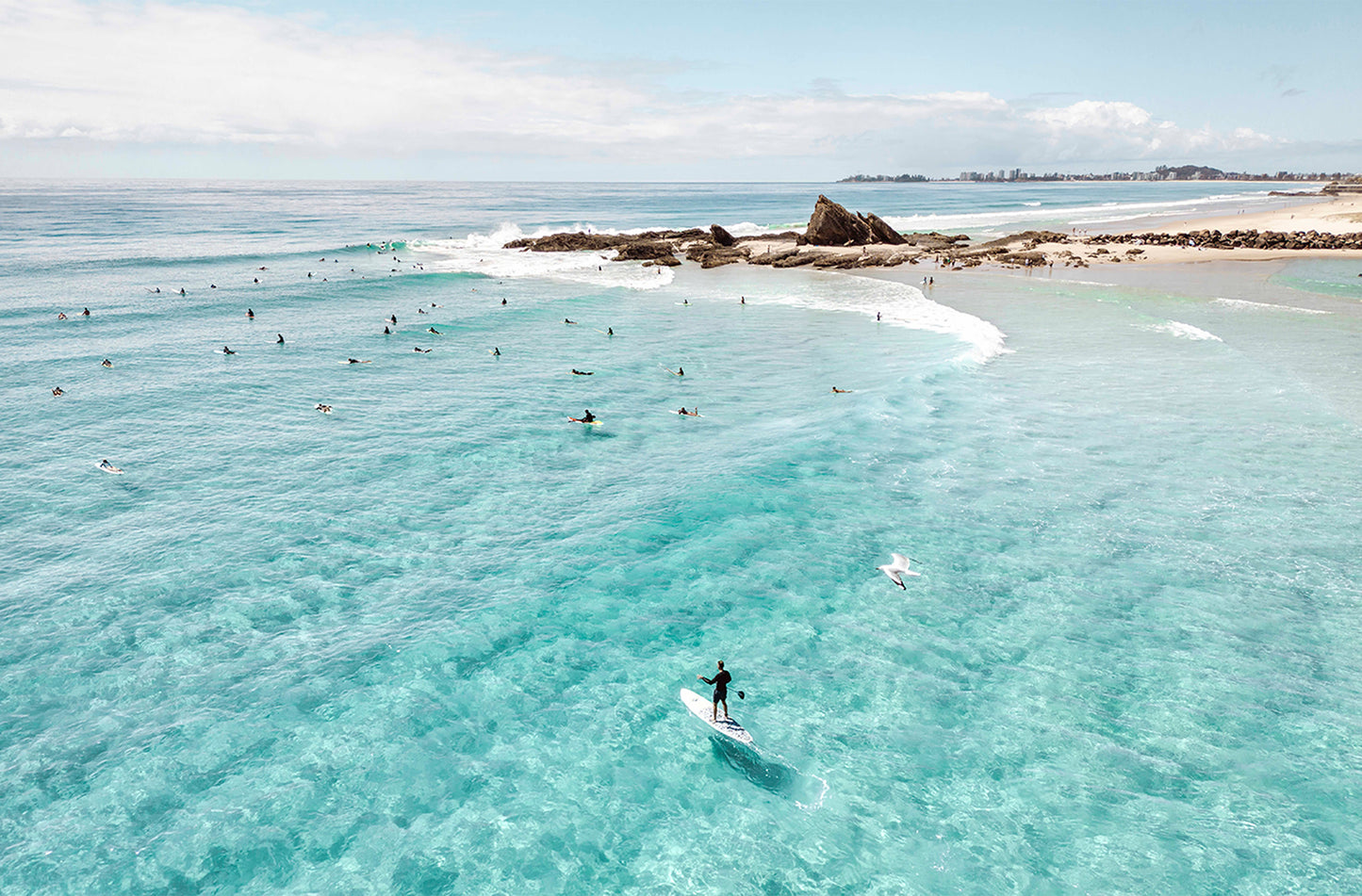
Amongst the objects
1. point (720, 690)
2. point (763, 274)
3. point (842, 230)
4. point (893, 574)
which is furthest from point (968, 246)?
point (720, 690)

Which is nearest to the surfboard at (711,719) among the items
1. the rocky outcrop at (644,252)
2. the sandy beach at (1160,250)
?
the sandy beach at (1160,250)

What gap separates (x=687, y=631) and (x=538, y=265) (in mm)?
85970

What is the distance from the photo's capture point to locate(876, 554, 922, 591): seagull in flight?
21000 mm

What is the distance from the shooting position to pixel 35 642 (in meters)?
18.8

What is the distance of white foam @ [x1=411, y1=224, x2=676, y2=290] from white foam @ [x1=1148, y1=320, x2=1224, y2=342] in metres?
48.0

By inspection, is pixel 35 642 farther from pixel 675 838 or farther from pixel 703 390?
pixel 703 390

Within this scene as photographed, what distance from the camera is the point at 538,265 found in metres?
96.6

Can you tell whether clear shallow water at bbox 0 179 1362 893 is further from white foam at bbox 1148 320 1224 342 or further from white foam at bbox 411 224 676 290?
white foam at bbox 411 224 676 290

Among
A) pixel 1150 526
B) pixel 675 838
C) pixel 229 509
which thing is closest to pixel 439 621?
pixel 675 838

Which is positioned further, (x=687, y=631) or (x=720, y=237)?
(x=720, y=237)

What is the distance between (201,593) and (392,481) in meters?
8.64

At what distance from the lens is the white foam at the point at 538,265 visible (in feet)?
275

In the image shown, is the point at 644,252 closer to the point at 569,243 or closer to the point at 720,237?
the point at 720,237

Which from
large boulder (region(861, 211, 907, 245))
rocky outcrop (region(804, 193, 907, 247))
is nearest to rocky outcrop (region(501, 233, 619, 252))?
rocky outcrop (region(804, 193, 907, 247))
